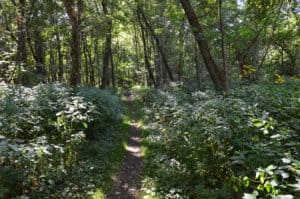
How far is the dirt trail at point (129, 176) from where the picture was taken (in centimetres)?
553

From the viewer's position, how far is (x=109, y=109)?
10.2 metres

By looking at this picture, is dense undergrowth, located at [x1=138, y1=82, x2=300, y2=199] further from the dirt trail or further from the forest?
the dirt trail

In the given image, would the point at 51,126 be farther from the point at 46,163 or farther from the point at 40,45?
the point at 40,45

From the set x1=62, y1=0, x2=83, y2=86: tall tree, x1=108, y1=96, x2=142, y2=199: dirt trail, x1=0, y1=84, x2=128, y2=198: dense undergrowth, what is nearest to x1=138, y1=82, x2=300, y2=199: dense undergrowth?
x1=108, y1=96, x2=142, y2=199: dirt trail

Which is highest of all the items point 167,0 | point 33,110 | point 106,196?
point 167,0

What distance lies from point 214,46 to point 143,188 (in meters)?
17.4

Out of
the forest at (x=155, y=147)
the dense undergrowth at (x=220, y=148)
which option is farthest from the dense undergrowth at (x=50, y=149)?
the dense undergrowth at (x=220, y=148)

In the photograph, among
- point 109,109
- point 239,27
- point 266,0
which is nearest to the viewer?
point 266,0

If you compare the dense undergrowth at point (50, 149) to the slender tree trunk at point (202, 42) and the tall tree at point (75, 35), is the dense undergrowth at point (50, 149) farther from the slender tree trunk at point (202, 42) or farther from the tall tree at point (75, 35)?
the slender tree trunk at point (202, 42)

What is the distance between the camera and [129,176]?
6465 millimetres

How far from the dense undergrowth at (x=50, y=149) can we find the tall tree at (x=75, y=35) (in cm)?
233

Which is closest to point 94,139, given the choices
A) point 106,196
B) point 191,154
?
point 106,196

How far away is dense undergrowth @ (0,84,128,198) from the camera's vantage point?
415cm

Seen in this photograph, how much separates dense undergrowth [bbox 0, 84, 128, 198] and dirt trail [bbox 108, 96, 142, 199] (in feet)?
0.85
